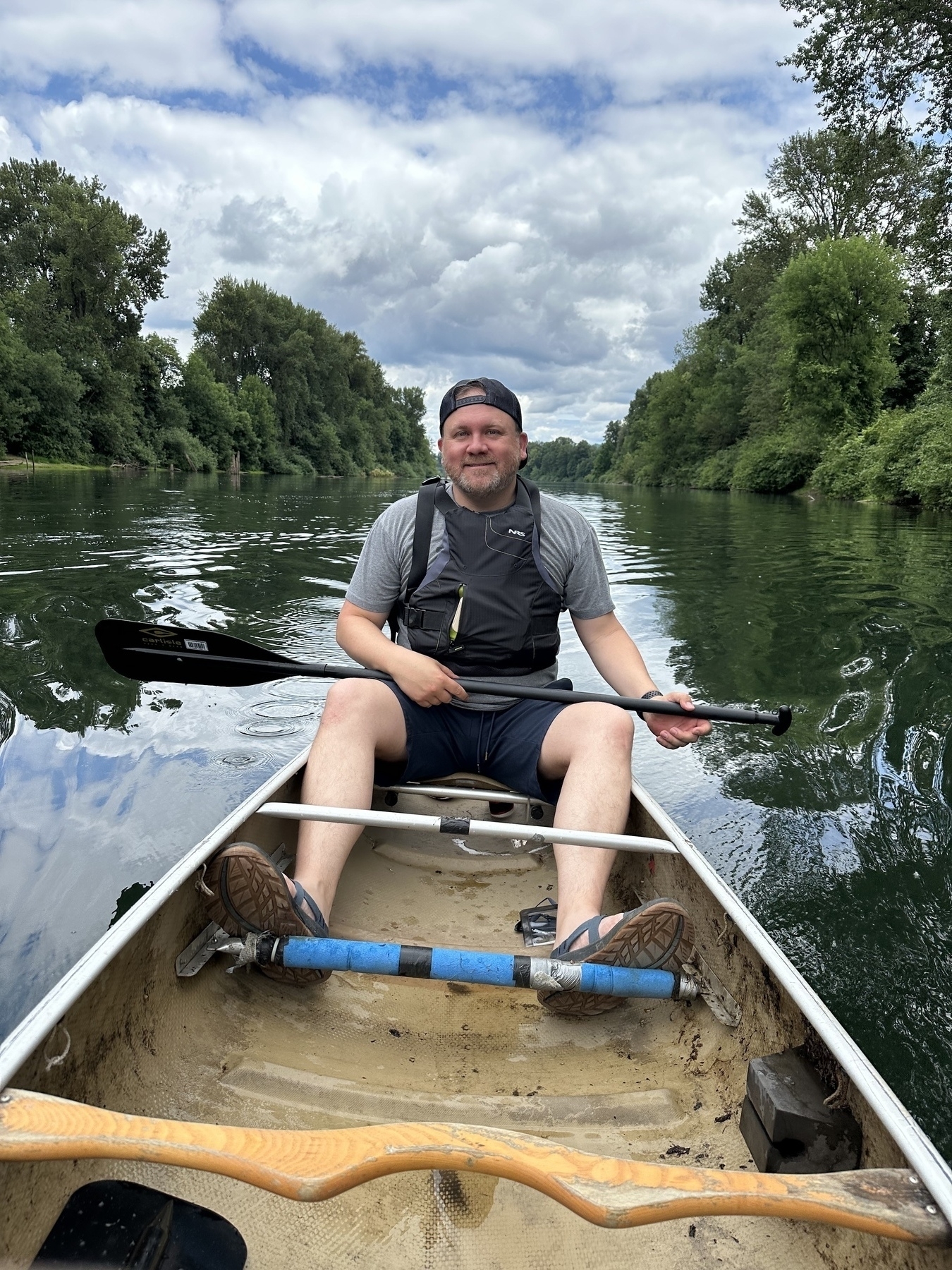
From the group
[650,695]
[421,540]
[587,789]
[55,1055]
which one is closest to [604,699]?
[650,695]

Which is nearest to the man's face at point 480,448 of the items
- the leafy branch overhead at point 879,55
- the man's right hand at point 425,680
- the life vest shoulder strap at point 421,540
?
the life vest shoulder strap at point 421,540

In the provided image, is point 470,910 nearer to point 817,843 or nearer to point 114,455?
point 817,843

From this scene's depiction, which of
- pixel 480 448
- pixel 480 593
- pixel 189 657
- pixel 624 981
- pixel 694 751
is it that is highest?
pixel 480 448

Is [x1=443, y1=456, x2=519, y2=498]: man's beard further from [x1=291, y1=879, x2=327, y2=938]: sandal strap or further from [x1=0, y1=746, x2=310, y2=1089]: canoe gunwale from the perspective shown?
[x1=291, y1=879, x2=327, y2=938]: sandal strap

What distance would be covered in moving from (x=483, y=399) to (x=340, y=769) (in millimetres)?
1312

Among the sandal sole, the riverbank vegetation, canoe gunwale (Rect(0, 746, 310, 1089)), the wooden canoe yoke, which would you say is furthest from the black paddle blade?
the riverbank vegetation

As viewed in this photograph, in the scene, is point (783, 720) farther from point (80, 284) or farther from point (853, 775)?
point (80, 284)

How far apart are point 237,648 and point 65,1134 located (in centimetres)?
222

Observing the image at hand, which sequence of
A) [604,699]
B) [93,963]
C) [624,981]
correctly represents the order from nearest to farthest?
1. [93,963]
2. [624,981]
3. [604,699]

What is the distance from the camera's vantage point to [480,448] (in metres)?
2.86

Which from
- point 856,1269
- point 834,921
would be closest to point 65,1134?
point 856,1269

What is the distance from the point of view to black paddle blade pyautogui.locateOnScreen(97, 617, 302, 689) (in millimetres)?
3244

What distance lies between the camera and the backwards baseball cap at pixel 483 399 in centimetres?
284

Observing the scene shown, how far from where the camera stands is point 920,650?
6.82 metres
